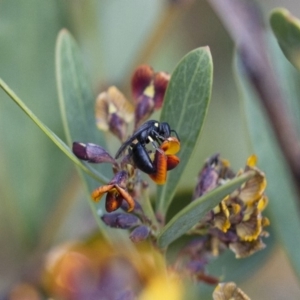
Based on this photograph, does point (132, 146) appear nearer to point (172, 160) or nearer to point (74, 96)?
point (172, 160)

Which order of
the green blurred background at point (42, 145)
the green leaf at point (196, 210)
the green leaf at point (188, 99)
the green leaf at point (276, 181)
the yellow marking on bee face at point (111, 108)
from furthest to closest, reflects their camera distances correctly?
the green blurred background at point (42, 145) → the green leaf at point (276, 181) → the yellow marking on bee face at point (111, 108) → the green leaf at point (188, 99) → the green leaf at point (196, 210)

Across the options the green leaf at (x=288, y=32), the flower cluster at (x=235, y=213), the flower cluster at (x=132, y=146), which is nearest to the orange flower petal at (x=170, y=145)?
the flower cluster at (x=132, y=146)

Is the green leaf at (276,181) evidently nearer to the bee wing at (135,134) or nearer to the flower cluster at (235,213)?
the flower cluster at (235,213)

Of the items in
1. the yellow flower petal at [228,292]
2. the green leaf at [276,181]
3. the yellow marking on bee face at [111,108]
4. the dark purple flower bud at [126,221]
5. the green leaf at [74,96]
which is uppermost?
the green leaf at [74,96]

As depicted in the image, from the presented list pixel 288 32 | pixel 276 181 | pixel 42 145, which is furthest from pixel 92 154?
pixel 42 145

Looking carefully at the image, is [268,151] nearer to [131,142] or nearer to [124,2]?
[131,142]

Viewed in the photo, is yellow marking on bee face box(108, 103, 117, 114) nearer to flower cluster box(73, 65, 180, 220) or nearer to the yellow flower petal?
flower cluster box(73, 65, 180, 220)
